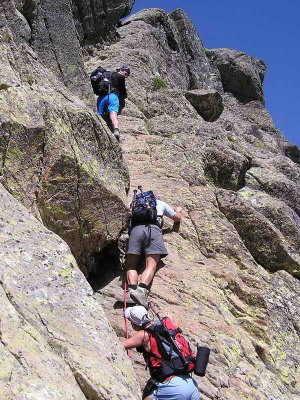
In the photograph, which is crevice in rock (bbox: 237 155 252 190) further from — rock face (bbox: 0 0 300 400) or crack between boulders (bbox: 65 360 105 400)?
crack between boulders (bbox: 65 360 105 400)

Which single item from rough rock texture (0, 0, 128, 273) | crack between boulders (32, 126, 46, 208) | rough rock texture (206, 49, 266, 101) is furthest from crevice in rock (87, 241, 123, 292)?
rough rock texture (206, 49, 266, 101)

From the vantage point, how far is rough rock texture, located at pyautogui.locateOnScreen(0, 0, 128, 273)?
10672 mm

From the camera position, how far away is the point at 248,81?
43312 mm

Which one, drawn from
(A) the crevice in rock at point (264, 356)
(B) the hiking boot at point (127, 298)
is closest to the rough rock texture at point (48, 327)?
(B) the hiking boot at point (127, 298)

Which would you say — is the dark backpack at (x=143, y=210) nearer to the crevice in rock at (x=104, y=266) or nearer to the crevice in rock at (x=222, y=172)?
the crevice in rock at (x=104, y=266)

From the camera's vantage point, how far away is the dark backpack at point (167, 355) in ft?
27.9

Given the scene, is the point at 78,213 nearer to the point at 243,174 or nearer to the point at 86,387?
the point at 86,387

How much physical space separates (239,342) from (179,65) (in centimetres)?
2814

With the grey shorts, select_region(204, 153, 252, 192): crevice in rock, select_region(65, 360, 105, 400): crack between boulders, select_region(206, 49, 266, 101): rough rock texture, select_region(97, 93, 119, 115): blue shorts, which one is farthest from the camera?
select_region(206, 49, 266, 101): rough rock texture

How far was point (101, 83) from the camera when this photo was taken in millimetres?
19875

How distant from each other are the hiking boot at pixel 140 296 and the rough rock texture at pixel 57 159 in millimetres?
1544

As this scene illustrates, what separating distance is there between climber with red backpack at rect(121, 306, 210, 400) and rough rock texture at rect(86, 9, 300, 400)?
1.13 m

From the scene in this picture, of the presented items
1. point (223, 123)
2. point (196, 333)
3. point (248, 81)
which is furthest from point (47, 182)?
point (248, 81)

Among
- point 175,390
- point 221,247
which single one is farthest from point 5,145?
point 221,247
